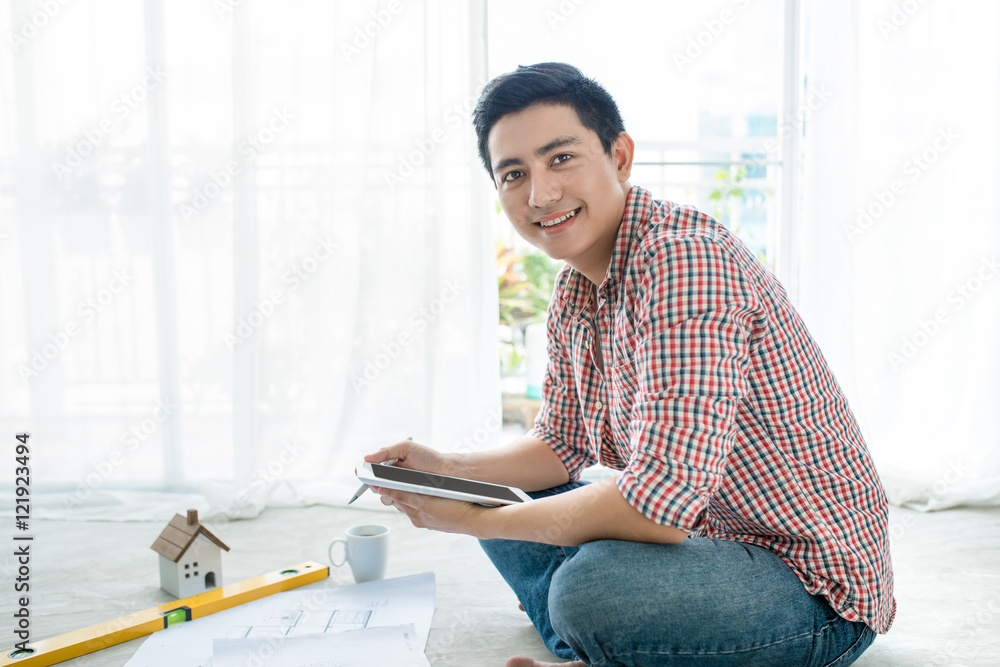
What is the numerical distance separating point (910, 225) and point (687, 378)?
71.8 inches

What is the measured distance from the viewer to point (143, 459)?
2.36 m

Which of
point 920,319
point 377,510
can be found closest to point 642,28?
point 920,319

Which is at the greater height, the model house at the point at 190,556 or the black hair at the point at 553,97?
the black hair at the point at 553,97

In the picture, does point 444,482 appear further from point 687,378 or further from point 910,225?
point 910,225

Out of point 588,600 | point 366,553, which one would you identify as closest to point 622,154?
point 588,600

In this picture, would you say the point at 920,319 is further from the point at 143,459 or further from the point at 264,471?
the point at 143,459

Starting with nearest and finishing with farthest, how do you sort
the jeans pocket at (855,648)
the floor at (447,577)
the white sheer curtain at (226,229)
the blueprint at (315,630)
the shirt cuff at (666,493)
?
1. the shirt cuff at (666,493)
2. the jeans pocket at (855,648)
3. the blueprint at (315,630)
4. the floor at (447,577)
5. the white sheer curtain at (226,229)

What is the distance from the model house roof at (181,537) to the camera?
1488 millimetres

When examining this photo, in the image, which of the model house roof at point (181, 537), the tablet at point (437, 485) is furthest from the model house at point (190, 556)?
the tablet at point (437, 485)

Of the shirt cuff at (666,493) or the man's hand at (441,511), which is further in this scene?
the man's hand at (441,511)

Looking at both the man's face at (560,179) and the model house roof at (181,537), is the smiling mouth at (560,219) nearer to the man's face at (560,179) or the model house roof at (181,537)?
the man's face at (560,179)

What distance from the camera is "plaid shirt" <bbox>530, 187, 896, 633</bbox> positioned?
93 cm

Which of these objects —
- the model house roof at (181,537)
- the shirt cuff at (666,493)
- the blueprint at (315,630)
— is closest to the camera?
the shirt cuff at (666,493)

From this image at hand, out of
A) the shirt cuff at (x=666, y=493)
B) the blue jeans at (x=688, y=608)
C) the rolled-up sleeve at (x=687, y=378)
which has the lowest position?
the blue jeans at (x=688, y=608)
